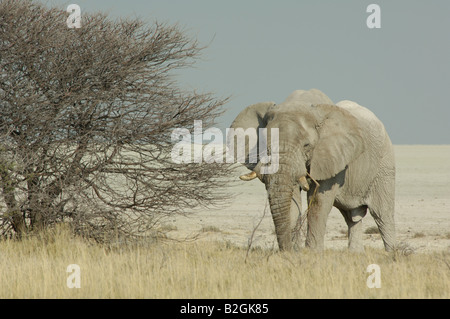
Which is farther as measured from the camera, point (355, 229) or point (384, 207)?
point (384, 207)

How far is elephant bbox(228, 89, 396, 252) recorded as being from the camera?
415 inches

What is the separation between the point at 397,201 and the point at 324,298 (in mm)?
24251

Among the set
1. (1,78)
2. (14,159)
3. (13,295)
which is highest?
(1,78)

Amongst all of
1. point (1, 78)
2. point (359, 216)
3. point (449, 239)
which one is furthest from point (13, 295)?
point (449, 239)

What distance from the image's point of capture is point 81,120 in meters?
12.2

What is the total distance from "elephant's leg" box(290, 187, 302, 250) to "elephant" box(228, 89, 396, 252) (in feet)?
0.05

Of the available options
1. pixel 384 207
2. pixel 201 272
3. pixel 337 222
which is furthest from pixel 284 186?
pixel 337 222

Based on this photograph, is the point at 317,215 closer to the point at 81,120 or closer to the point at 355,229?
the point at 355,229

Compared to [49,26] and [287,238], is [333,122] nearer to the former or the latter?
[287,238]

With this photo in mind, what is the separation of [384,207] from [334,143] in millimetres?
2637

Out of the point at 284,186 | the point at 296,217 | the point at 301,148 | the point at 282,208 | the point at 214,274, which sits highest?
the point at 301,148

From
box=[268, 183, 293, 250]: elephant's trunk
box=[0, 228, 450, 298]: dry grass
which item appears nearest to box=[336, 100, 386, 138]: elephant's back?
box=[0, 228, 450, 298]: dry grass

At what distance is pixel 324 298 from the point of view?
794 centimetres

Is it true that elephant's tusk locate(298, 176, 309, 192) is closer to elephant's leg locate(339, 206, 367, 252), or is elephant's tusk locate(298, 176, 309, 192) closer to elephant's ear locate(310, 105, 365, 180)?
elephant's ear locate(310, 105, 365, 180)
